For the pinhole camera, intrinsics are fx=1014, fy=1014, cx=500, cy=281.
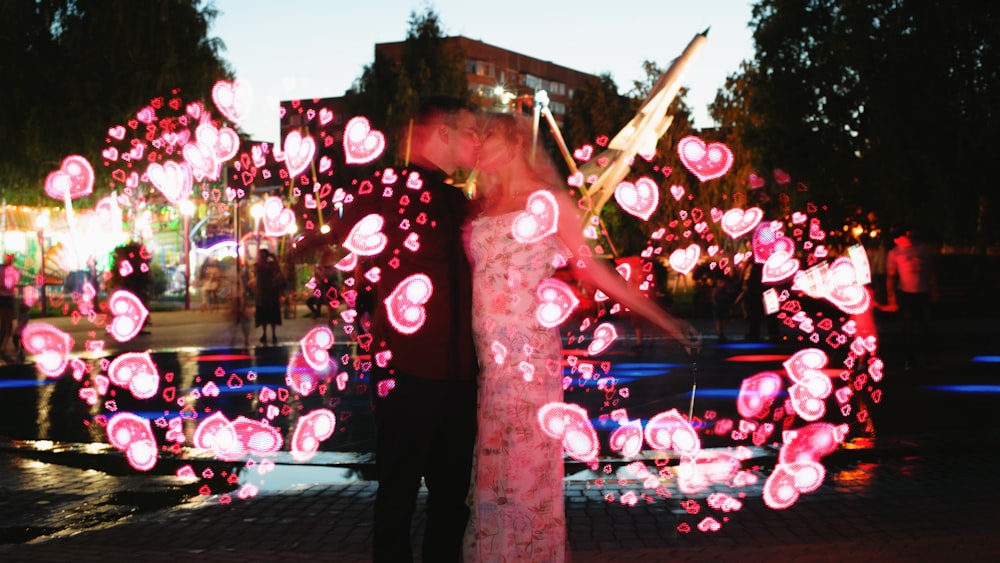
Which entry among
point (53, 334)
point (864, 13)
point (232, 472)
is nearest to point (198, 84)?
point (53, 334)

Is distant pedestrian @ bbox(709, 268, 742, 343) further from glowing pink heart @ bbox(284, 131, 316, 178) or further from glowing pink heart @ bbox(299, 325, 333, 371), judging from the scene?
glowing pink heart @ bbox(284, 131, 316, 178)

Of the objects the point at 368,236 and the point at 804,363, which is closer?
the point at 368,236

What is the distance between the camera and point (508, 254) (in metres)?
3.84

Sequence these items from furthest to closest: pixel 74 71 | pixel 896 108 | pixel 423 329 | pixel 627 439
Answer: pixel 896 108, pixel 74 71, pixel 627 439, pixel 423 329

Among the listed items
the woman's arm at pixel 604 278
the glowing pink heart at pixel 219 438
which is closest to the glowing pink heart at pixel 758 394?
the glowing pink heart at pixel 219 438

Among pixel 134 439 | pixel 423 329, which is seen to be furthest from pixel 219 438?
pixel 423 329

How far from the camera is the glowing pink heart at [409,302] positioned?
370 cm

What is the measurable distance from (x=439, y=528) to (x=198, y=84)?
2567 centimetres

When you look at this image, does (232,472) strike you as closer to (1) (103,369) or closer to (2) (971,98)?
(1) (103,369)

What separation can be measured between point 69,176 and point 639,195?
1948 centimetres

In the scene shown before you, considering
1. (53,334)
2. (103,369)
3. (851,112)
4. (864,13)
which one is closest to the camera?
(103,369)

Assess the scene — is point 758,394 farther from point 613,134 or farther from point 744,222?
point 613,134

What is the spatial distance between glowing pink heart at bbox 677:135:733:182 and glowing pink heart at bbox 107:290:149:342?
62.8 feet

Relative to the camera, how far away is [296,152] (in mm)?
6871
